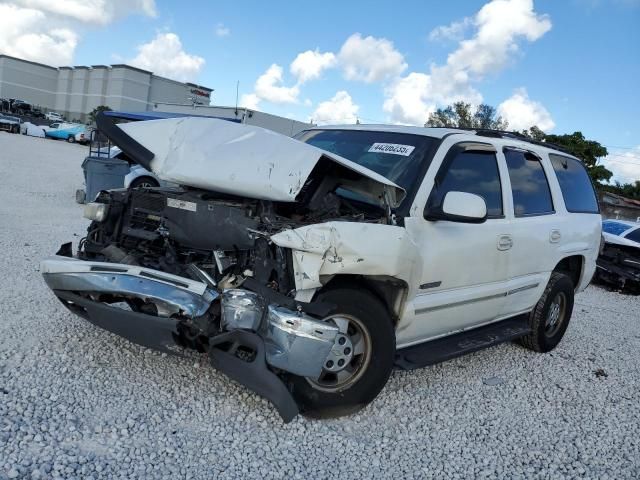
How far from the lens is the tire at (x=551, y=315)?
17.6ft

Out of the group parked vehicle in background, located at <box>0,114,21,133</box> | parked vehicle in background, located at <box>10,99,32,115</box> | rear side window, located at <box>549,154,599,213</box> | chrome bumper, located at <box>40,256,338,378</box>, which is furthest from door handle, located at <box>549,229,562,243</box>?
parked vehicle in background, located at <box>10,99,32,115</box>

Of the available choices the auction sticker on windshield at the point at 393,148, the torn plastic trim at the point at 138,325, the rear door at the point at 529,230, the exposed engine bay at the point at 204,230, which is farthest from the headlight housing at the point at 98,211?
the rear door at the point at 529,230

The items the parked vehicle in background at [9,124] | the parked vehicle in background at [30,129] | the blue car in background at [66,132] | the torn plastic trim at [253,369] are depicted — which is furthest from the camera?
the blue car in background at [66,132]

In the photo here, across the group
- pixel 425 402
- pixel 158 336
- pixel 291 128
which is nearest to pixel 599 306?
pixel 425 402

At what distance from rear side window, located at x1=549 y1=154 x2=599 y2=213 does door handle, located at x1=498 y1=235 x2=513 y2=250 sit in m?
1.36

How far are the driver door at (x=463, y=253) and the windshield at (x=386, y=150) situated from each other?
193 mm

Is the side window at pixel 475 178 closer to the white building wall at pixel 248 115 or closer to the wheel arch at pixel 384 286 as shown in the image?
the wheel arch at pixel 384 286

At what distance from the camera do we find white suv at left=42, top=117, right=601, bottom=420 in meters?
3.09

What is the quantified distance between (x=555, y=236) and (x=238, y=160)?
129 inches

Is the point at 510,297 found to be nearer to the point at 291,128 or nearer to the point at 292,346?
the point at 292,346

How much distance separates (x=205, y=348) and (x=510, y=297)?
279cm

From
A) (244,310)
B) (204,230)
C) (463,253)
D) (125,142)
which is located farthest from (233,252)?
(463,253)

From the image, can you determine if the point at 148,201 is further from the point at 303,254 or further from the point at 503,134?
the point at 503,134

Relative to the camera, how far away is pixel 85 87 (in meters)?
89.6
